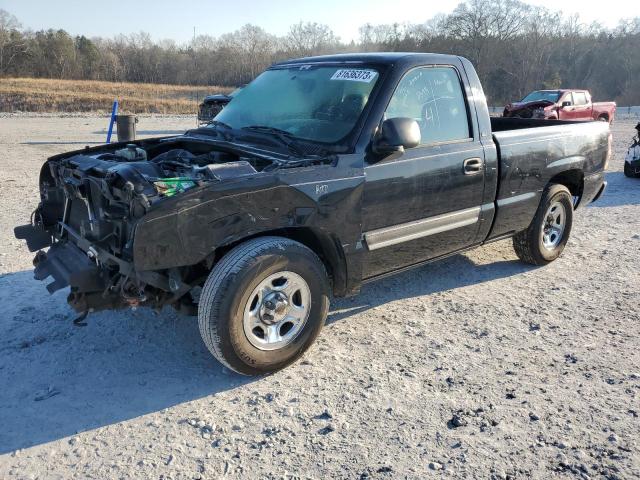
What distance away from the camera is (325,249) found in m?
3.85

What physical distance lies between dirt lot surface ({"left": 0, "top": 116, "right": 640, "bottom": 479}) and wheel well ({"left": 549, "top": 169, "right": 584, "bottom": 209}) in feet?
3.67

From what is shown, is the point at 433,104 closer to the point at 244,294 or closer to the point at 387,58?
the point at 387,58

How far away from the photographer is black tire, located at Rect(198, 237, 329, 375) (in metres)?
3.25

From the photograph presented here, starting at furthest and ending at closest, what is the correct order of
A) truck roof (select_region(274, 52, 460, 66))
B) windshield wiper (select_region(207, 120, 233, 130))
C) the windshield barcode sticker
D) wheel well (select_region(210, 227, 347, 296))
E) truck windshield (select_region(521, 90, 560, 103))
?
truck windshield (select_region(521, 90, 560, 103))
windshield wiper (select_region(207, 120, 233, 130))
truck roof (select_region(274, 52, 460, 66))
the windshield barcode sticker
wheel well (select_region(210, 227, 347, 296))

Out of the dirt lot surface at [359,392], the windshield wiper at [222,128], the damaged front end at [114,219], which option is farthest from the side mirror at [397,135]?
the dirt lot surface at [359,392]

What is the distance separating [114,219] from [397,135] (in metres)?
1.88

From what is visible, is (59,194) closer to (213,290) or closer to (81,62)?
(213,290)

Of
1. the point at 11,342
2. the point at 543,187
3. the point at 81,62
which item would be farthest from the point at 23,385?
the point at 81,62

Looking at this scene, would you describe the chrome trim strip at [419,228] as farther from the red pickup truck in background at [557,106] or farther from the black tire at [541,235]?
the red pickup truck in background at [557,106]

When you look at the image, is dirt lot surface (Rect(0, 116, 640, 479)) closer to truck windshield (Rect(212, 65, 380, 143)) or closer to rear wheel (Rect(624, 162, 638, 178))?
truck windshield (Rect(212, 65, 380, 143))

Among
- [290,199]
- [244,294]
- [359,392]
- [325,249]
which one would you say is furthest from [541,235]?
[244,294]

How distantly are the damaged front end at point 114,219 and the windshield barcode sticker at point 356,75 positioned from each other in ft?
3.24

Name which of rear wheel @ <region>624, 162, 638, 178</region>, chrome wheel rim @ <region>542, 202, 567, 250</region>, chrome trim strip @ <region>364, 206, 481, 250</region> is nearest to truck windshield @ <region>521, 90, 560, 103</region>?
rear wheel @ <region>624, 162, 638, 178</region>

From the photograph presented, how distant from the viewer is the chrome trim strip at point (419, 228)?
13.1 feet
